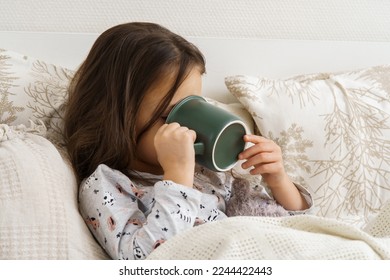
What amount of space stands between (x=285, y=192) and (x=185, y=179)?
10.6 inches

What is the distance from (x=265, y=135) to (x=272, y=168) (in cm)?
20

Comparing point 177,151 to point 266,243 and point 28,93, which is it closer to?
point 266,243

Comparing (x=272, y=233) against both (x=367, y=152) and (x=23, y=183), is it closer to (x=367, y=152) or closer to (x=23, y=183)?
(x=23, y=183)

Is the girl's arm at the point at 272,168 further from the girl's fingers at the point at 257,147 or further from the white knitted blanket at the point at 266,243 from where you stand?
the white knitted blanket at the point at 266,243

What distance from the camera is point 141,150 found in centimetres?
104

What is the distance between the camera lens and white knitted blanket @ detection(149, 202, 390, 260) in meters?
0.71

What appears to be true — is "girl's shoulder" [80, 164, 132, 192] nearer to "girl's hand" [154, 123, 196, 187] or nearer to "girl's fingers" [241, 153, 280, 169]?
"girl's hand" [154, 123, 196, 187]

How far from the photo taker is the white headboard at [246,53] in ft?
4.45

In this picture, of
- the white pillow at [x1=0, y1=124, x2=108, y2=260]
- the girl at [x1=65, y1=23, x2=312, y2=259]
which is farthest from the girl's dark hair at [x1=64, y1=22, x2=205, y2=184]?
the white pillow at [x1=0, y1=124, x2=108, y2=260]

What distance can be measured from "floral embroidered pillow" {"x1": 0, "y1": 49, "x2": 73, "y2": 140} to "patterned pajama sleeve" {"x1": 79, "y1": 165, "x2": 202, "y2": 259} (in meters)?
0.22

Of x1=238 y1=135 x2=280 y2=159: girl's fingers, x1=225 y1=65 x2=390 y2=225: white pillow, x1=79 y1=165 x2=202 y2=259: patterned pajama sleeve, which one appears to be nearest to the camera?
x1=79 y1=165 x2=202 y2=259: patterned pajama sleeve

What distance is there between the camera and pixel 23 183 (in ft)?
2.78

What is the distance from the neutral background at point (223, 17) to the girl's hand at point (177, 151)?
1.88ft
